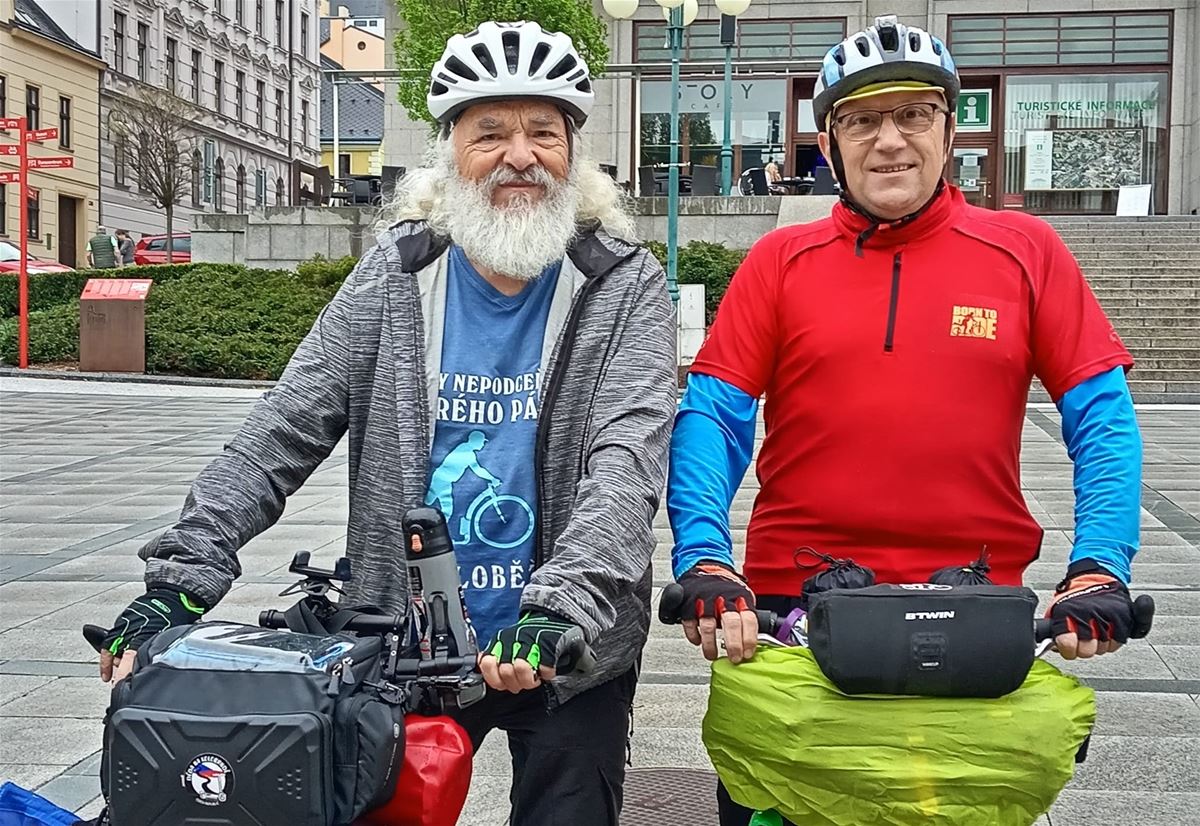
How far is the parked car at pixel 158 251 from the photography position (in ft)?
111

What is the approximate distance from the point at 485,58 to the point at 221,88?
60257 mm

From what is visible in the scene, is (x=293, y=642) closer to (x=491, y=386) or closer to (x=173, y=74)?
(x=491, y=386)

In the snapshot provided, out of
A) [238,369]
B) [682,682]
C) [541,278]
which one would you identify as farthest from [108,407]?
[541,278]

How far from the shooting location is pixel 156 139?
3850 centimetres

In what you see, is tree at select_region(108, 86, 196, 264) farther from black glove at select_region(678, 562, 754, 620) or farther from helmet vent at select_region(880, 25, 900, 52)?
black glove at select_region(678, 562, 754, 620)

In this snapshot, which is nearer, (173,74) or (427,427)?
(427,427)

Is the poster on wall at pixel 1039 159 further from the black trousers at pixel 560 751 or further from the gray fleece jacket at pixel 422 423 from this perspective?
the black trousers at pixel 560 751

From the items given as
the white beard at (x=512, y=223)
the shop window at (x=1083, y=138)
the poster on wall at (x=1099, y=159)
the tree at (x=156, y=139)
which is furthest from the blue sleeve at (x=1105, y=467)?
the tree at (x=156, y=139)

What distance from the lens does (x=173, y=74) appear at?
55344 millimetres

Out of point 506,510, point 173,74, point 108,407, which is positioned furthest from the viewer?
point 173,74

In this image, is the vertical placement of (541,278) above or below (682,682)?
above

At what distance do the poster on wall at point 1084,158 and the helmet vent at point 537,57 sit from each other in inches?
1165

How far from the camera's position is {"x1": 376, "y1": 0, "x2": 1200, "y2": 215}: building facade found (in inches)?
1171

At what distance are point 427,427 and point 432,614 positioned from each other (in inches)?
17.3
